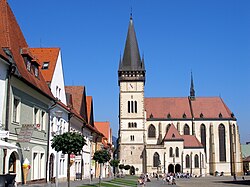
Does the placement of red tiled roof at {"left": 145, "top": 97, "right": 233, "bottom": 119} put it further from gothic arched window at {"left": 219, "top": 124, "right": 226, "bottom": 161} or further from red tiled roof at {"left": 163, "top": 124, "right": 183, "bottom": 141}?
red tiled roof at {"left": 163, "top": 124, "right": 183, "bottom": 141}

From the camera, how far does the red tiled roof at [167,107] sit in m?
111

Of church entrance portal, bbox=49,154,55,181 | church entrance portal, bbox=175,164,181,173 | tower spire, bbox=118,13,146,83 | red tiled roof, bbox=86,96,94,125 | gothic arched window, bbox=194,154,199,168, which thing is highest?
tower spire, bbox=118,13,146,83

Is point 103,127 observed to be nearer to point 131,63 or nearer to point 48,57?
point 131,63

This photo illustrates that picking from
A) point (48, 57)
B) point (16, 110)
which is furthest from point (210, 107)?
point (16, 110)

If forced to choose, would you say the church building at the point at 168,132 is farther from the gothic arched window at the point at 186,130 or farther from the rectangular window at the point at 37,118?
the rectangular window at the point at 37,118

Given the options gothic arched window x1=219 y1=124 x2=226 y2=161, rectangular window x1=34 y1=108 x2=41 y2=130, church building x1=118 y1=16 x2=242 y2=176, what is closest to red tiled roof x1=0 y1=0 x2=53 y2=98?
rectangular window x1=34 y1=108 x2=41 y2=130

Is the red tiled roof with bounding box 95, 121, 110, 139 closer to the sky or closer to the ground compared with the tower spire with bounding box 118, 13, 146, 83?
closer to the ground

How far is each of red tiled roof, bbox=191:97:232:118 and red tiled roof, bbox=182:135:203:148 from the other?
867 cm

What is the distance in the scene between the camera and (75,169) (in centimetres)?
4341

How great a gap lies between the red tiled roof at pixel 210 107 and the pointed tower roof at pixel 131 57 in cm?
2344

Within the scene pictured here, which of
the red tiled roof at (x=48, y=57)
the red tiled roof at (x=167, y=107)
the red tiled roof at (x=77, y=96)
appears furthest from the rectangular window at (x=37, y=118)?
the red tiled roof at (x=167, y=107)

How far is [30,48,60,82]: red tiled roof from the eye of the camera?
104 ft

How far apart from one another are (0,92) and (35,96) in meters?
6.40

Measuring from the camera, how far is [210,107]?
4493 inches
